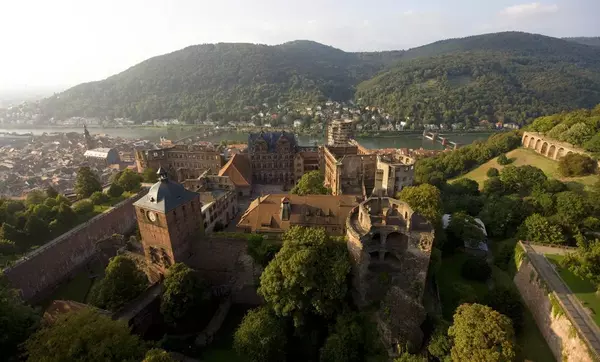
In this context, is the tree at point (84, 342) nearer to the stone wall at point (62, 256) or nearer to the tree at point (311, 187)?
the stone wall at point (62, 256)

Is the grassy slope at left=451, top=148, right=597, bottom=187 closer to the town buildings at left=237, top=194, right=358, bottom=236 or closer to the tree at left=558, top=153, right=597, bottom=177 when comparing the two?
the tree at left=558, top=153, right=597, bottom=177

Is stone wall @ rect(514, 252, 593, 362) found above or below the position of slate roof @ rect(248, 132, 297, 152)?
below

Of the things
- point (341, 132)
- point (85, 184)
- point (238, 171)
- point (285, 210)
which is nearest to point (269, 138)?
point (238, 171)

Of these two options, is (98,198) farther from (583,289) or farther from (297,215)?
(583,289)

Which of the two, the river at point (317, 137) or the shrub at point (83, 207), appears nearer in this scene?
the shrub at point (83, 207)

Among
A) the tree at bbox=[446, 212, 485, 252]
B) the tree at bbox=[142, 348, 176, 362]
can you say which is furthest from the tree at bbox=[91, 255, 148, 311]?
the tree at bbox=[446, 212, 485, 252]

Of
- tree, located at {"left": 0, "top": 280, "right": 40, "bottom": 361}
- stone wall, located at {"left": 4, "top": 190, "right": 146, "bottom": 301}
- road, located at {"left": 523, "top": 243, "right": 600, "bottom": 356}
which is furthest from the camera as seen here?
stone wall, located at {"left": 4, "top": 190, "right": 146, "bottom": 301}

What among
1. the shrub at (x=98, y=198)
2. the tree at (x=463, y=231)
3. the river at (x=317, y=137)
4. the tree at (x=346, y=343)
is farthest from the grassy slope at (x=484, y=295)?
the river at (x=317, y=137)
